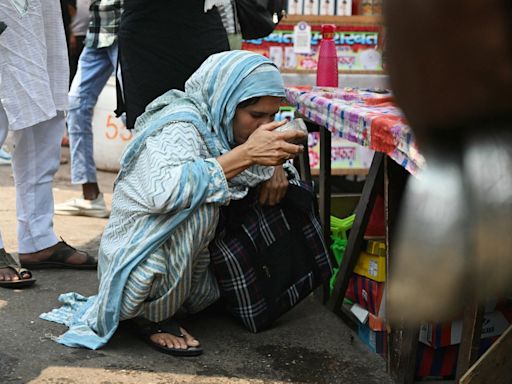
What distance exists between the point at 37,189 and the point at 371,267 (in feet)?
4.74

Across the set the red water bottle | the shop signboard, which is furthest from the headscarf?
the shop signboard

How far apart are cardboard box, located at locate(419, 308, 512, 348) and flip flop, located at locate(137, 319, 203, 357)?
0.75 meters

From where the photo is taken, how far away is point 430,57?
857 millimetres

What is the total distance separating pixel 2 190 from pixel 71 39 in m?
1.61

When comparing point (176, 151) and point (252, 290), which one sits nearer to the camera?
point (176, 151)

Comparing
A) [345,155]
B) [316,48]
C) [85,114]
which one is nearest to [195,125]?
[85,114]

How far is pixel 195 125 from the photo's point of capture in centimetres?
300

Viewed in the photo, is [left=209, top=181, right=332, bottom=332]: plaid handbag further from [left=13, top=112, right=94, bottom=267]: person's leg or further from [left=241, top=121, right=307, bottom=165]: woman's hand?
[left=13, top=112, right=94, bottom=267]: person's leg

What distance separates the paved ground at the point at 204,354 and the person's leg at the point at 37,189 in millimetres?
219

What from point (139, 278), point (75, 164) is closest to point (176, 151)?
point (139, 278)

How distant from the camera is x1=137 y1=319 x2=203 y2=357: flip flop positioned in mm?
2982

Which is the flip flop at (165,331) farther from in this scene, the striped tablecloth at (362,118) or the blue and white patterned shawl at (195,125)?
the striped tablecloth at (362,118)

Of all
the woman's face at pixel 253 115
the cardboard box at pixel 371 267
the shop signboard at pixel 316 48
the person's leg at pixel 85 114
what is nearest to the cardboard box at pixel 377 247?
the cardboard box at pixel 371 267

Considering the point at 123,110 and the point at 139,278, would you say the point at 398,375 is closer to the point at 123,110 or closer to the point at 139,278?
the point at 139,278
